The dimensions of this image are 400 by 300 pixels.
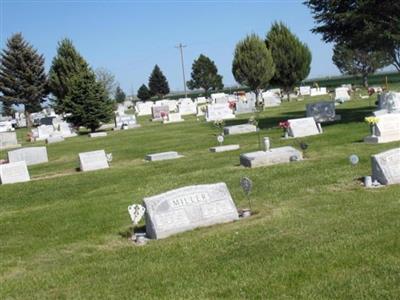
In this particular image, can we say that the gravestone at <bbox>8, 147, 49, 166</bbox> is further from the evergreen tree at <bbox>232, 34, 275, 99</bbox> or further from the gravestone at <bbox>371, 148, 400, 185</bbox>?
the evergreen tree at <bbox>232, 34, 275, 99</bbox>

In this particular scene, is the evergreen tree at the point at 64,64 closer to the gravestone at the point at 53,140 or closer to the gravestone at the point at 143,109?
the gravestone at the point at 143,109

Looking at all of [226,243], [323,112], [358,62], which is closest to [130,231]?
[226,243]

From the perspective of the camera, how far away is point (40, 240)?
9297 millimetres

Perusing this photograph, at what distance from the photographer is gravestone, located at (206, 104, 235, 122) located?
35.4 metres

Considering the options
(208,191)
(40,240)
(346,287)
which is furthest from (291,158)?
(346,287)

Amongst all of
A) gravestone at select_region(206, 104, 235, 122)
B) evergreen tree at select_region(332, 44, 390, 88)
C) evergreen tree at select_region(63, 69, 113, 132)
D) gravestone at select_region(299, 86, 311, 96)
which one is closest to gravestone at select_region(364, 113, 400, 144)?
gravestone at select_region(206, 104, 235, 122)

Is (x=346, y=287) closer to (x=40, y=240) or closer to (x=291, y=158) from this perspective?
(x=40, y=240)

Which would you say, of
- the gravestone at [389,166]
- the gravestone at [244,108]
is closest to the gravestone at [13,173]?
the gravestone at [389,166]

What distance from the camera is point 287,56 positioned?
4731cm

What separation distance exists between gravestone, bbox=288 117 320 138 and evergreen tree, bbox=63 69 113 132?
61.4 ft

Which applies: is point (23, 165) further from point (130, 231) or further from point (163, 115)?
point (163, 115)

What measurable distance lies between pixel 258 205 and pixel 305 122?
10674mm

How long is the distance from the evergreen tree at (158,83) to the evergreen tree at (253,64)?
47717 millimetres

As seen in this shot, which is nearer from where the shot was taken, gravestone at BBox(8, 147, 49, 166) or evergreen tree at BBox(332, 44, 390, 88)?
gravestone at BBox(8, 147, 49, 166)
